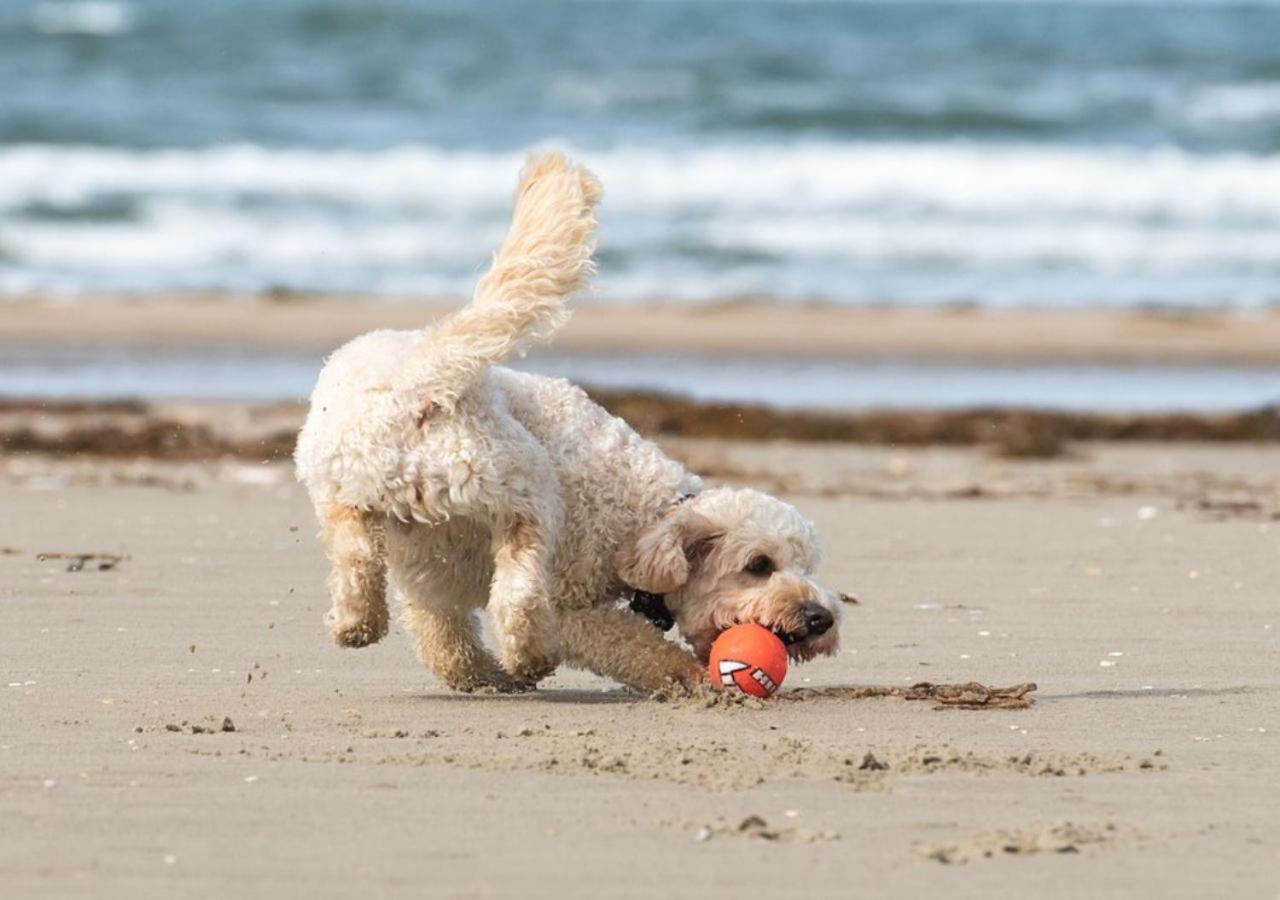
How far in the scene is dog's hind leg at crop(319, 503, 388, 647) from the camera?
5.95m

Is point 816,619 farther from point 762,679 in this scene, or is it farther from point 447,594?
point 447,594

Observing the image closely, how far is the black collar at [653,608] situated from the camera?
6445 millimetres

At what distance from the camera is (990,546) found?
950 cm

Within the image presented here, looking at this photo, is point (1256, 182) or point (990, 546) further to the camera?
point (1256, 182)

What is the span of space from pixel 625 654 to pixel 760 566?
49 cm

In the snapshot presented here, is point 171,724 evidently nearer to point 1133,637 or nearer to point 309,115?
point 1133,637

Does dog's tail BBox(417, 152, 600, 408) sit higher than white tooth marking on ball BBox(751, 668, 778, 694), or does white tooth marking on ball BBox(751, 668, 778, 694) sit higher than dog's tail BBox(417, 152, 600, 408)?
dog's tail BBox(417, 152, 600, 408)

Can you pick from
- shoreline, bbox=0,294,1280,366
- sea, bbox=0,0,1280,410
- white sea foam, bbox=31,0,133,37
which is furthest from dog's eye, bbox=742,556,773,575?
white sea foam, bbox=31,0,133,37

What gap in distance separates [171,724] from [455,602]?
3.42 feet

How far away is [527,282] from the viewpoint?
6.01 m

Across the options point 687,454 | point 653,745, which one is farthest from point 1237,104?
point 653,745

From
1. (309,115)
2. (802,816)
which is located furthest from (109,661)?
(309,115)

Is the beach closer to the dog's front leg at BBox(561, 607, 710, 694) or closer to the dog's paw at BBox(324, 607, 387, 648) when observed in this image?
the dog's front leg at BBox(561, 607, 710, 694)

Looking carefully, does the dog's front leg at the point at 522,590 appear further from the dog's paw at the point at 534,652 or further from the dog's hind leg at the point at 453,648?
the dog's hind leg at the point at 453,648
